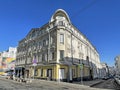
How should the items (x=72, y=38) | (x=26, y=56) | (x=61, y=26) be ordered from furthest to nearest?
1. (x=26, y=56)
2. (x=72, y=38)
3. (x=61, y=26)

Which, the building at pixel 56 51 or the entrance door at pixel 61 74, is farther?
the building at pixel 56 51

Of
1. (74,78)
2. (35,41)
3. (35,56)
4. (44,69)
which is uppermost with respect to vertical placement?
(35,41)

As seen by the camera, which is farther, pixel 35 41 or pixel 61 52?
pixel 35 41

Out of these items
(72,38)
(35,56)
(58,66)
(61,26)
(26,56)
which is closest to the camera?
(58,66)

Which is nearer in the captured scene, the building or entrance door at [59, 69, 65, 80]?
entrance door at [59, 69, 65, 80]

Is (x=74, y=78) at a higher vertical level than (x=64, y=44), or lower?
lower

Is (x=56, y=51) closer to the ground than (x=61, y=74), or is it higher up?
higher up

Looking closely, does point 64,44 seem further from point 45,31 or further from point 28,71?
point 28,71

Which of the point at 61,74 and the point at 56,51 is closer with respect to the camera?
the point at 61,74

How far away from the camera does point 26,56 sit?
148 ft

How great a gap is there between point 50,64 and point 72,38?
9.32m

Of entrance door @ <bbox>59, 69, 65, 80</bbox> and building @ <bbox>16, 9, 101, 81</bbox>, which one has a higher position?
building @ <bbox>16, 9, 101, 81</bbox>

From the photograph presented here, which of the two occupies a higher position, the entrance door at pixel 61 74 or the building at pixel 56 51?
the building at pixel 56 51

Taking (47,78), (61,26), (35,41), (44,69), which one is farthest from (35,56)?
(61,26)
